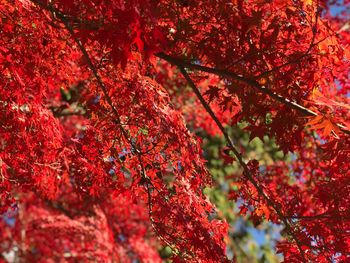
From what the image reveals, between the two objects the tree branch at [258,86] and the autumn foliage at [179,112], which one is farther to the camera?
the autumn foliage at [179,112]

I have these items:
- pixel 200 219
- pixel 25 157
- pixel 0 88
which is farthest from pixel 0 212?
pixel 200 219

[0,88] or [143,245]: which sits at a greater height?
[143,245]

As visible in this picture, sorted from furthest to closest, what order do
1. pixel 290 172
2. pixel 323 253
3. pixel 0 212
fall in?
pixel 290 172 < pixel 0 212 < pixel 323 253

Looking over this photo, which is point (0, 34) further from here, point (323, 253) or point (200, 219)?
point (323, 253)

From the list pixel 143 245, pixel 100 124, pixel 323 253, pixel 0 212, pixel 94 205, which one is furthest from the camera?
pixel 143 245

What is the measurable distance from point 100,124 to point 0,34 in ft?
3.96

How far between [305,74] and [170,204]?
1.48m

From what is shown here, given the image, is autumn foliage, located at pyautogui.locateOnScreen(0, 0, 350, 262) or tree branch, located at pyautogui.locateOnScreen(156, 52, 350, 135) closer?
tree branch, located at pyautogui.locateOnScreen(156, 52, 350, 135)

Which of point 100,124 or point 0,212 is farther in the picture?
point 0,212

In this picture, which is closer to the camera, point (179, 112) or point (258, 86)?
point (258, 86)

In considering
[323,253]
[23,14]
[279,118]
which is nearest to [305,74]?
[279,118]

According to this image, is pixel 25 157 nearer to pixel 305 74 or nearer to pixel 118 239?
pixel 305 74

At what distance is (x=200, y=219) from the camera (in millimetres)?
3639

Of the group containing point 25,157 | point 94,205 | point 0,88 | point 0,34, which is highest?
point 94,205
